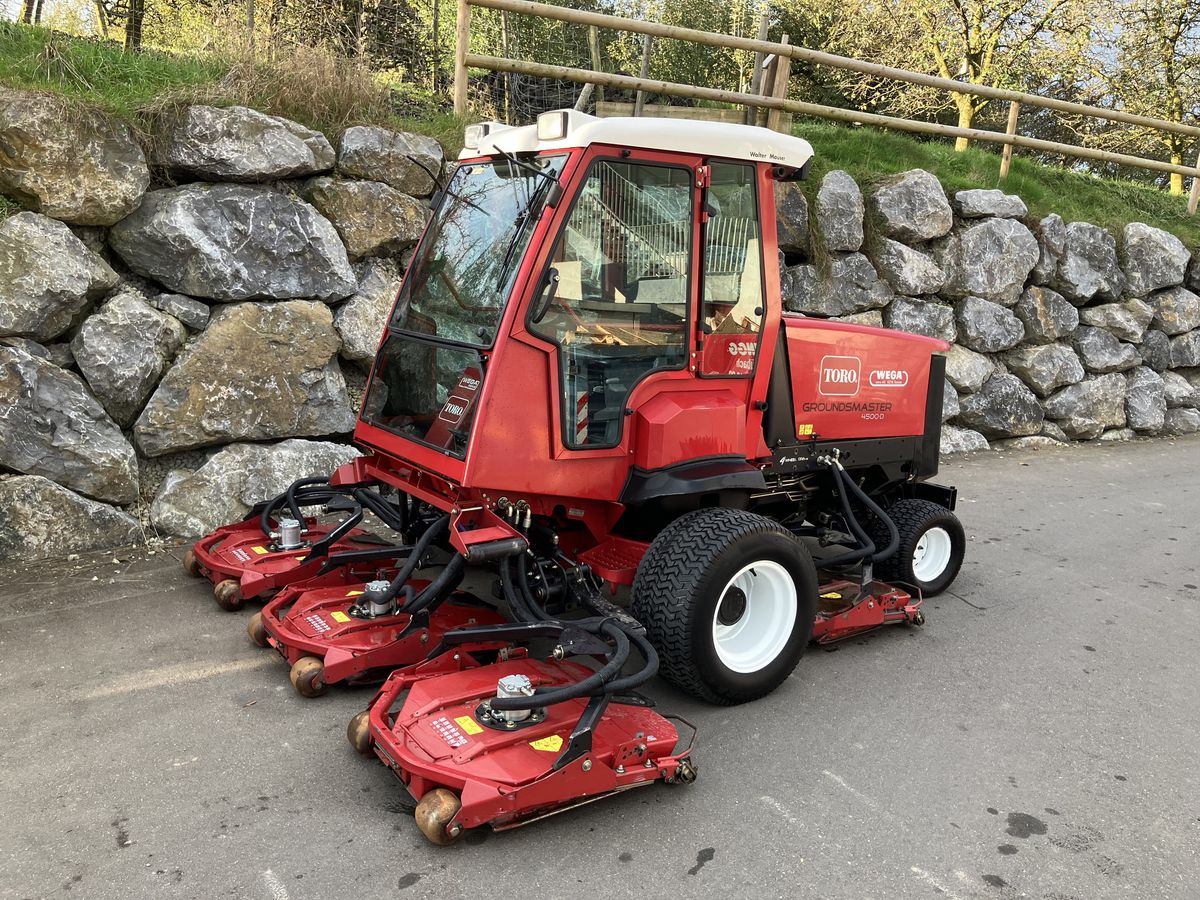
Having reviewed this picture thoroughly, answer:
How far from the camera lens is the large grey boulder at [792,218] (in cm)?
826

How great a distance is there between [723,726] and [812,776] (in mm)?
426

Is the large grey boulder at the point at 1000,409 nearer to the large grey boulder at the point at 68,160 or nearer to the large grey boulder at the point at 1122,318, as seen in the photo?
the large grey boulder at the point at 1122,318

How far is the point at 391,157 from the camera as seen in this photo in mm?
6379

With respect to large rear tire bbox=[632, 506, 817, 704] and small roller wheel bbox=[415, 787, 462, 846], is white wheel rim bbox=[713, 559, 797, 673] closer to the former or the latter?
large rear tire bbox=[632, 506, 817, 704]

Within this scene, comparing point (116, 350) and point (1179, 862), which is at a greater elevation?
point (116, 350)

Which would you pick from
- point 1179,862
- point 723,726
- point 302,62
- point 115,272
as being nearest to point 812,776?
point 723,726

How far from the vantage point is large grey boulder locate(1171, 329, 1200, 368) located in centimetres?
1081

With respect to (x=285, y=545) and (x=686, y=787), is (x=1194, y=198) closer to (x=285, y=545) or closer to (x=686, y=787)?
(x=686, y=787)

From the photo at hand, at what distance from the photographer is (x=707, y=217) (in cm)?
381

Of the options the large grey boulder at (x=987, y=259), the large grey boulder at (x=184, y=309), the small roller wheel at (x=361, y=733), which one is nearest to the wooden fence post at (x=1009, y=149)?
the large grey boulder at (x=987, y=259)

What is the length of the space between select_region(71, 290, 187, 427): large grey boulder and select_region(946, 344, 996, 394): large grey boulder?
700cm

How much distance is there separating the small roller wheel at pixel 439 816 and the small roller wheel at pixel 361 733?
1.51 ft

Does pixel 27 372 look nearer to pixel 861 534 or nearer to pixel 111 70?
pixel 111 70

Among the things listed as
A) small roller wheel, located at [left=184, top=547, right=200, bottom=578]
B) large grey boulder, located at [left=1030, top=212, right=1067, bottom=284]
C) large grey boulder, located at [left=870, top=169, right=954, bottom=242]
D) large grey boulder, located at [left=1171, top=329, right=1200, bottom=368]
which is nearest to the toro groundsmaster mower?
small roller wheel, located at [left=184, top=547, right=200, bottom=578]
